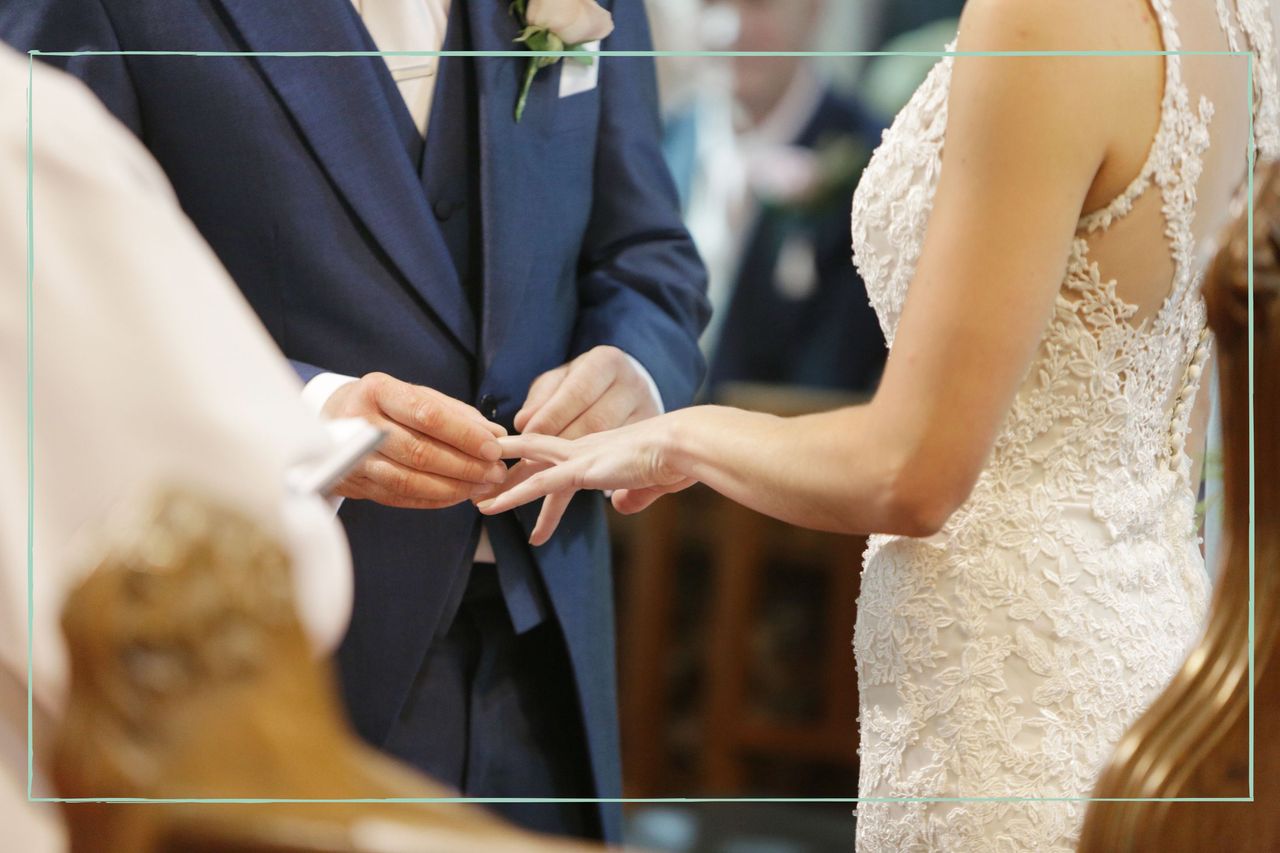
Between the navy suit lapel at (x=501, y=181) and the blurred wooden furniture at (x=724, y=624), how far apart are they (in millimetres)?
216

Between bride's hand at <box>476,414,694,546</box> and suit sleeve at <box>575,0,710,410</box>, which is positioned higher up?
suit sleeve at <box>575,0,710,410</box>

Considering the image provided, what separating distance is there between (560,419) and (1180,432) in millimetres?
557

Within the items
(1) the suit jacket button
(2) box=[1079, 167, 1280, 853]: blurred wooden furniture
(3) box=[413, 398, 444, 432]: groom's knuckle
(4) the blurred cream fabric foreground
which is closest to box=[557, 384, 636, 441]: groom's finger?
(3) box=[413, 398, 444, 432]: groom's knuckle

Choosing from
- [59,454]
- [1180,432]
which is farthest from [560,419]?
[1180,432]

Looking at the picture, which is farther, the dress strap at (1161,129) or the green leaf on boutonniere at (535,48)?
the green leaf on boutonniere at (535,48)

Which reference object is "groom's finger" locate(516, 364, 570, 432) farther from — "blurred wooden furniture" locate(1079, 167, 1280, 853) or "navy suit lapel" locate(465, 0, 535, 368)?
"blurred wooden furniture" locate(1079, 167, 1280, 853)

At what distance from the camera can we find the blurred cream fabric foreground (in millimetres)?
849

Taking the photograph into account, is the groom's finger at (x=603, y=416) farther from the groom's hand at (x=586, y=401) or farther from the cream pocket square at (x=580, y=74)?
the cream pocket square at (x=580, y=74)

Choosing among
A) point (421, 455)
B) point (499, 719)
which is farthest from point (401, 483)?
point (499, 719)

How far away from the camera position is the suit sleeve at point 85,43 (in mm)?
1271

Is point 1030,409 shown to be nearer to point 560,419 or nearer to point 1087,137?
point 1087,137

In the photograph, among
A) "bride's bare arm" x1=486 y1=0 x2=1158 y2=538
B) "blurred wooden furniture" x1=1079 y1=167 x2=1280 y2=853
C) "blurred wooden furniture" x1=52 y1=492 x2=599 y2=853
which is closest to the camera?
"blurred wooden furniture" x1=52 y1=492 x2=599 y2=853

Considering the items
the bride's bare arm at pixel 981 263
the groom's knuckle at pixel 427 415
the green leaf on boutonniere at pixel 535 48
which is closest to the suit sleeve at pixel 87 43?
the groom's knuckle at pixel 427 415

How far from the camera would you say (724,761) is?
1.31m
